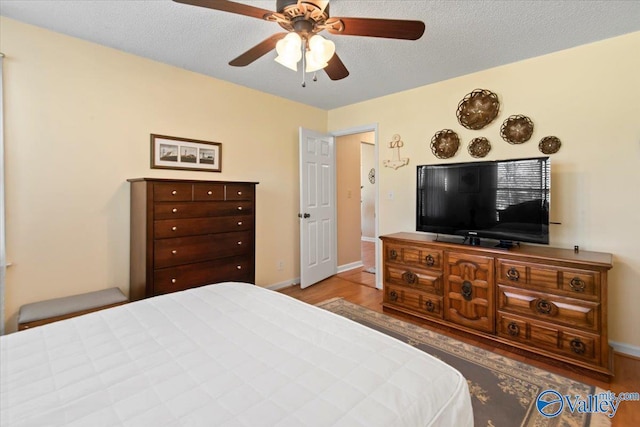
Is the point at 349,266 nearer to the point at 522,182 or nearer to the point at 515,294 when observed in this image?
the point at 515,294

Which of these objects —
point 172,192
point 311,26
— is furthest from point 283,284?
point 311,26

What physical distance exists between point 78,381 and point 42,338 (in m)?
0.46

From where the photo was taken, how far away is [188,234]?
8.61 ft

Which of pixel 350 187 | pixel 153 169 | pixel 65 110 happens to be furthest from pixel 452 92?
pixel 65 110

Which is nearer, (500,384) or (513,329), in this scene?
(500,384)

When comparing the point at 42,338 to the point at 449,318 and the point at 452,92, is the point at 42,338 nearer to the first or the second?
the point at 449,318

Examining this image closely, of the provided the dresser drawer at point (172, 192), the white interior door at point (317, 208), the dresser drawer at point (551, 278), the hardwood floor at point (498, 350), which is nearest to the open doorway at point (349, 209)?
the white interior door at point (317, 208)

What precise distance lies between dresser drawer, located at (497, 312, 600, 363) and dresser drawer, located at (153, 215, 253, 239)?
98.6 inches

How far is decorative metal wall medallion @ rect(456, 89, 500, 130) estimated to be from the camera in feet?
9.81

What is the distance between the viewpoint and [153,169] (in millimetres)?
2908

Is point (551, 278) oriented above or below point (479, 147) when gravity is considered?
below

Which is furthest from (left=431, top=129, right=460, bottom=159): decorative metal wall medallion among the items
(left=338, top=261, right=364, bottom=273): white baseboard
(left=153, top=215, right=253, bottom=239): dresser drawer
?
(left=338, top=261, right=364, bottom=273): white baseboard

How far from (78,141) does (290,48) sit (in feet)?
6.80

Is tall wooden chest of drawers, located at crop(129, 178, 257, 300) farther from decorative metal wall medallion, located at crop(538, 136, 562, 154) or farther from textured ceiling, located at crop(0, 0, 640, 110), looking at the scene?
decorative metal wall medallion, located at crop(538, 136, 562, 154)
